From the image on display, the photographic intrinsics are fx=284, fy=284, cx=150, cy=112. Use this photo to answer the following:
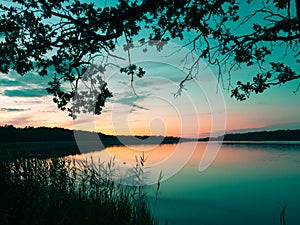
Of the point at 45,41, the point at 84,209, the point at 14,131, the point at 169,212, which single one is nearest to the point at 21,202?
the point at 84,209

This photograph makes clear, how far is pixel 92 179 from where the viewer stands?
305 inches

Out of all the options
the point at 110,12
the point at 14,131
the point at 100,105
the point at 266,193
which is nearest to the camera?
the point at 110,12

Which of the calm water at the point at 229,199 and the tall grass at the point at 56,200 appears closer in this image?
the tall grass at the point at 56,200

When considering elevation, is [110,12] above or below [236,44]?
above

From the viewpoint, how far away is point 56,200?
271 inches

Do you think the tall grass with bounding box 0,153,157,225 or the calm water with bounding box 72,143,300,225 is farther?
the calm water with bounding box 72,143,300,225

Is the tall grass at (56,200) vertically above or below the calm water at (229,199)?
above

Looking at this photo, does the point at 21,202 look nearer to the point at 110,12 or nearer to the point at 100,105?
the point at 100,105

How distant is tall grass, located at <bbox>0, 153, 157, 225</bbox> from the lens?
555cm

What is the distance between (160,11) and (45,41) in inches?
128

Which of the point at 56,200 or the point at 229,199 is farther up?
the point at 56,200

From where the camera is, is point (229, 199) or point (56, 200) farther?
point (229, 199)

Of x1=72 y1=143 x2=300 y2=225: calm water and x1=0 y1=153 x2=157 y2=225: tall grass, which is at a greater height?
x1=0 y1=153 x2=157 y2=225: tall grass

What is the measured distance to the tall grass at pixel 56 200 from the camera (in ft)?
18.2
